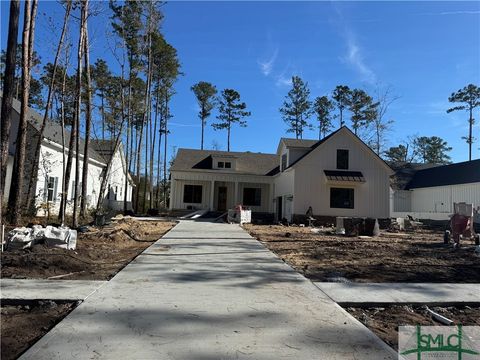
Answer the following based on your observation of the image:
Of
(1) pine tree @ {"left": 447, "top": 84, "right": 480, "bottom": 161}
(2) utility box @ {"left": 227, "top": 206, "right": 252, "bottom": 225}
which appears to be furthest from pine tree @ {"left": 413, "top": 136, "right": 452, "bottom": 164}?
(2) utility box @ {"left": 227, "top": 206, "right": 252, "bottom": 225}

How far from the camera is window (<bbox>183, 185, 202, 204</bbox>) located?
112 ft

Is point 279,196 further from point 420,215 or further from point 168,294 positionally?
point 168,294

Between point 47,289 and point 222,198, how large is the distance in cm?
2900

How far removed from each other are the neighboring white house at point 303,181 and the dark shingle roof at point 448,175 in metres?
9.25

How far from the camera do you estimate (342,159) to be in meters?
27.2

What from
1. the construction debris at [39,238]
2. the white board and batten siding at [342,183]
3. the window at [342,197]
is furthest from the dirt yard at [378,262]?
the window at [342,197]

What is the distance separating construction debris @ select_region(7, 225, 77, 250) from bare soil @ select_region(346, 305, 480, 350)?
6665mm

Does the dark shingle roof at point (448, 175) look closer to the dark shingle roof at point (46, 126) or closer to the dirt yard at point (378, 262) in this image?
the dirt yard at point (378, 262)

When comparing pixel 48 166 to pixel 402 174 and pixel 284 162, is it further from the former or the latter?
pixel 402 174

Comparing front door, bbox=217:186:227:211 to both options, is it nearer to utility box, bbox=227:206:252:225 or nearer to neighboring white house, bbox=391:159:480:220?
utility box, bbox=227:206:252:225

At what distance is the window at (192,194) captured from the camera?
34.1 metres

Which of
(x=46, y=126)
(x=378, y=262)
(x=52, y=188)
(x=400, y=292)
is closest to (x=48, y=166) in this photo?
(x=52, y=188)

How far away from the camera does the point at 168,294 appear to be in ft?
20.7

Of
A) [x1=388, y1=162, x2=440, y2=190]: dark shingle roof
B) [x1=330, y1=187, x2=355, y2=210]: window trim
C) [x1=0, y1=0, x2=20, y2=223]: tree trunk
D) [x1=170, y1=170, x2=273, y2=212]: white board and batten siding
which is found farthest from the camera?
[x1=388, y1=162, x2=440, y2=190]: dark shingle roof
